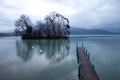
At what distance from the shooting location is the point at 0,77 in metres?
7.50

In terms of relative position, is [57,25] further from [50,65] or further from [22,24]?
[50,65]

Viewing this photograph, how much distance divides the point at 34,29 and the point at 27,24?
3472 mm

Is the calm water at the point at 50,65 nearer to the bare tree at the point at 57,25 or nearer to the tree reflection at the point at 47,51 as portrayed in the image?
the tree reflection at the point at 47,51

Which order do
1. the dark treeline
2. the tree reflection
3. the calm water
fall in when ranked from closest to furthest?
1. the calm water
2. the tree reflection
3. the dark treeline

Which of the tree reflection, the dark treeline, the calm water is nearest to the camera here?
the calm water

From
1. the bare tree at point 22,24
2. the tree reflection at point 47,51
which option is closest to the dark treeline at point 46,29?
the bare tree at point 22,24

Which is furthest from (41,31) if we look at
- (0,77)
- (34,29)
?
(0,77)

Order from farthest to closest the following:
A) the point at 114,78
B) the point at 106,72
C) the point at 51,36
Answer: the point at 51,36 < the point at 106,72 < the point at 114,78

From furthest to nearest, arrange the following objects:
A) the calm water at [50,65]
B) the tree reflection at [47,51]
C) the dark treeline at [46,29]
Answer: the dark treeline at [46,29] → the tree reflection at [47,51] → the calm water at [50,65]

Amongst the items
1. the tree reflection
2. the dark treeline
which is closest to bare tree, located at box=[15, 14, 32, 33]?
the dark treeline

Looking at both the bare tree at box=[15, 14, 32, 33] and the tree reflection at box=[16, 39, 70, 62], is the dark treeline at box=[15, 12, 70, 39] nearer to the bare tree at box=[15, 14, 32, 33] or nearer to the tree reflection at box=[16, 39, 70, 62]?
the bare tree at box=[15, 14, 32, 33]

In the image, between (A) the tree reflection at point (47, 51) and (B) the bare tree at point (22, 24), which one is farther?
(B) the bare tree at point (22, 24)

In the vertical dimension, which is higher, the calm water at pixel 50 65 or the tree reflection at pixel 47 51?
the tree reflection at pixel 47 51

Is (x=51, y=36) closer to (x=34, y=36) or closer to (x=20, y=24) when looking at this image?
(x=34, y=36)
